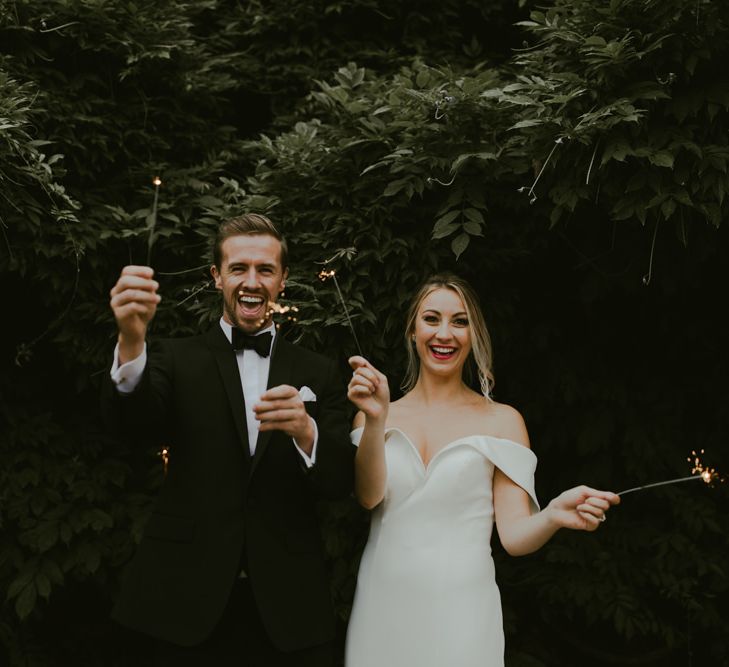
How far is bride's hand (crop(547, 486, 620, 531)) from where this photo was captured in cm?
244

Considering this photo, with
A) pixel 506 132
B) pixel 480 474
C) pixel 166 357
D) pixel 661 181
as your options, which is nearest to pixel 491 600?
pixel 480 474

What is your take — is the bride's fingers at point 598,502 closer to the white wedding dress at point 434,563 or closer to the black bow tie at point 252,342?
the white wedding dress at point 434,563

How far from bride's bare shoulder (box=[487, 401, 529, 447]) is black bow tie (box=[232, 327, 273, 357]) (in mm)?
1044

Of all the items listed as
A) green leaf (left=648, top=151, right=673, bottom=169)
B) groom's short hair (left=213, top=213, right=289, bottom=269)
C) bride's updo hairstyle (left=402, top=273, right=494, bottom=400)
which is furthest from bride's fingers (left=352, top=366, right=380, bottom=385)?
green leaf (left=648, top=151, right=673, bottom=169)

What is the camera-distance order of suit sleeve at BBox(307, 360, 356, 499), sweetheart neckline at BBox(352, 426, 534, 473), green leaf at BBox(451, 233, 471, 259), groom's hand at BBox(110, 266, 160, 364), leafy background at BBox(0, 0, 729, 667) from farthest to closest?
green leaf at BBox(451, 233, 471, 259) < leafy background at BBox(0, 0, 729, 667) < sweetheart neckline at BBox(352, 426, 534, 473) < suit sleeve at BBox(307, 360, 356, 499) < groom's hand at BBox(110, 266, 160, 364)

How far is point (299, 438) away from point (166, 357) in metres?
0.61

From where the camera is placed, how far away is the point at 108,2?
4.54 metres

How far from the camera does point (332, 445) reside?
8.46 ft

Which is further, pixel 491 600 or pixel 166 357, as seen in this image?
pixel 491 600

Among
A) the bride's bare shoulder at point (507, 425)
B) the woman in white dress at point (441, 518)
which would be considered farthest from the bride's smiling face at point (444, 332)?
the bride's bare shoulder at point (507, 425)

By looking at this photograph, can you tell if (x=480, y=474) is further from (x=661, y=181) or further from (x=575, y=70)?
(x=575, y=70)

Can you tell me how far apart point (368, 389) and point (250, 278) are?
2.02 feet

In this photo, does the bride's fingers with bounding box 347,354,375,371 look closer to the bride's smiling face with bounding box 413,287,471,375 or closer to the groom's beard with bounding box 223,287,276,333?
the groom's beard with bounding box 223,287,276,333

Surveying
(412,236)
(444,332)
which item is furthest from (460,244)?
(444,332)
